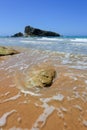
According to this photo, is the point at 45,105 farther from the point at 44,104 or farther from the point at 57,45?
the point at 57,45

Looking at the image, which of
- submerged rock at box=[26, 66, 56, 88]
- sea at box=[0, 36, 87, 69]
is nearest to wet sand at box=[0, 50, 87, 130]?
submerged rock at box=[26, 66, 56, 88]

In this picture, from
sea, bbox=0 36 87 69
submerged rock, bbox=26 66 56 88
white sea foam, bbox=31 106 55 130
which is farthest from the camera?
sea, bbox=0 36 87 69

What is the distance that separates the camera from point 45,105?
386 cm

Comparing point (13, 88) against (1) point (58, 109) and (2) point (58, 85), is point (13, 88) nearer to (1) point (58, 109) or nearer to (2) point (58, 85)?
(2) point (58, 85)

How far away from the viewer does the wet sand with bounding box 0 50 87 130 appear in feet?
10.6

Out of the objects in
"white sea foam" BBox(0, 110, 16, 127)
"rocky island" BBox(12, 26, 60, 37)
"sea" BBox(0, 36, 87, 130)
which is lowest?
"rocky island" BBox(12, 26, 60, 37)

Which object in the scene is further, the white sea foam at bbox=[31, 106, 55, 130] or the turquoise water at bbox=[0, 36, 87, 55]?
the turquoise water at bbox=[0, 36, 87, 55]

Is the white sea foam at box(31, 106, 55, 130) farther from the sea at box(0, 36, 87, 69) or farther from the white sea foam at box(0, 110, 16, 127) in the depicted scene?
the sea at box(0, 36, 87, 69)

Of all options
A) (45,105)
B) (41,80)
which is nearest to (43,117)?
(45,105)

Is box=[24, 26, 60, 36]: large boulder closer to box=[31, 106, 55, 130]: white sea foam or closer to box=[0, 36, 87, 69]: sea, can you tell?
box=[0, 36, 87, 69]: sea

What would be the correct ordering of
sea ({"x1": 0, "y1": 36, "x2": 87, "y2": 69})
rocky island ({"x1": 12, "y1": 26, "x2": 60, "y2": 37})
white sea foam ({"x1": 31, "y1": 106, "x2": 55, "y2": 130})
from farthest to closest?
rocky island ({"x1": 12, "y1": 26, "x2": 60, "y2": 37}) → sea ({"x1": 0, "y1": 36, "x2": 87, "y2": 69}) → white sea foam ({"x1": 31, "y1": 106, "x2": 55, "y2": 130})

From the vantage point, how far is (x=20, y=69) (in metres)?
6.68

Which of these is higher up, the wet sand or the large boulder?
the wet sand

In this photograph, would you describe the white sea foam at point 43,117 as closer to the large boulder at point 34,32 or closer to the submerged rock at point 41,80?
the submerged rock at point 41,80
